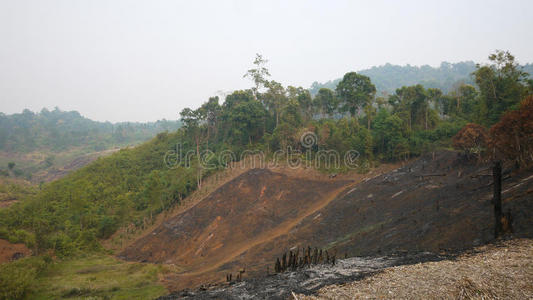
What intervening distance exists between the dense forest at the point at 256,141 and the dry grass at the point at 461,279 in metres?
9.22

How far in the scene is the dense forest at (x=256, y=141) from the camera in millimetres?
24219

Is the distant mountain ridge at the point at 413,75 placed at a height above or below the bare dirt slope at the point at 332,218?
above

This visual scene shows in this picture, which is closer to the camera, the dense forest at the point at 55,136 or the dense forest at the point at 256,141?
the dense forest at the point at 256,141

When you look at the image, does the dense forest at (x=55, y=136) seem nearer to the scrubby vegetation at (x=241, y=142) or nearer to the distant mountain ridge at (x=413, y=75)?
the scrubby vegetation at (x=241, y=142)

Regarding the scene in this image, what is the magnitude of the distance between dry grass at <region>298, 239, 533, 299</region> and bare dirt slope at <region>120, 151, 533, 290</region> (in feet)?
5.39

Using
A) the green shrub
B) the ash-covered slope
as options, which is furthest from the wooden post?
the green shrub

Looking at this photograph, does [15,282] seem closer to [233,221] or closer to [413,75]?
[233,221]

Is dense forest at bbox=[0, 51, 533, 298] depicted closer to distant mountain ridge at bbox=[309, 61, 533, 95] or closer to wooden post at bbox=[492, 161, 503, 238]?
wooden post at bbox=[492, 161, 503, 238]

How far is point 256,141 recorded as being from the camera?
39.3 m

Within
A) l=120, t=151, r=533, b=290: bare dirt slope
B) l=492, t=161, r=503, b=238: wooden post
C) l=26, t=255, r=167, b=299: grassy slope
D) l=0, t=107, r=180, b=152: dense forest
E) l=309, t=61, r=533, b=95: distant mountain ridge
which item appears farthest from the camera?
l=309, t=61, r=533, b=95: distant mountain ridge

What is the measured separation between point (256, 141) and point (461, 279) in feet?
109

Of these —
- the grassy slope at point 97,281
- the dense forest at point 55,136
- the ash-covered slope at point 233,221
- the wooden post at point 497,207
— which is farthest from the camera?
the dense forest at point 55,136

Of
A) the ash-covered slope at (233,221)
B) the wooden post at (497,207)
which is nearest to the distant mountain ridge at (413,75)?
the ash-covered slope at (233,221)

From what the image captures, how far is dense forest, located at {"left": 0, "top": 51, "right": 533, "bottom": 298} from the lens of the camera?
79.5ft
